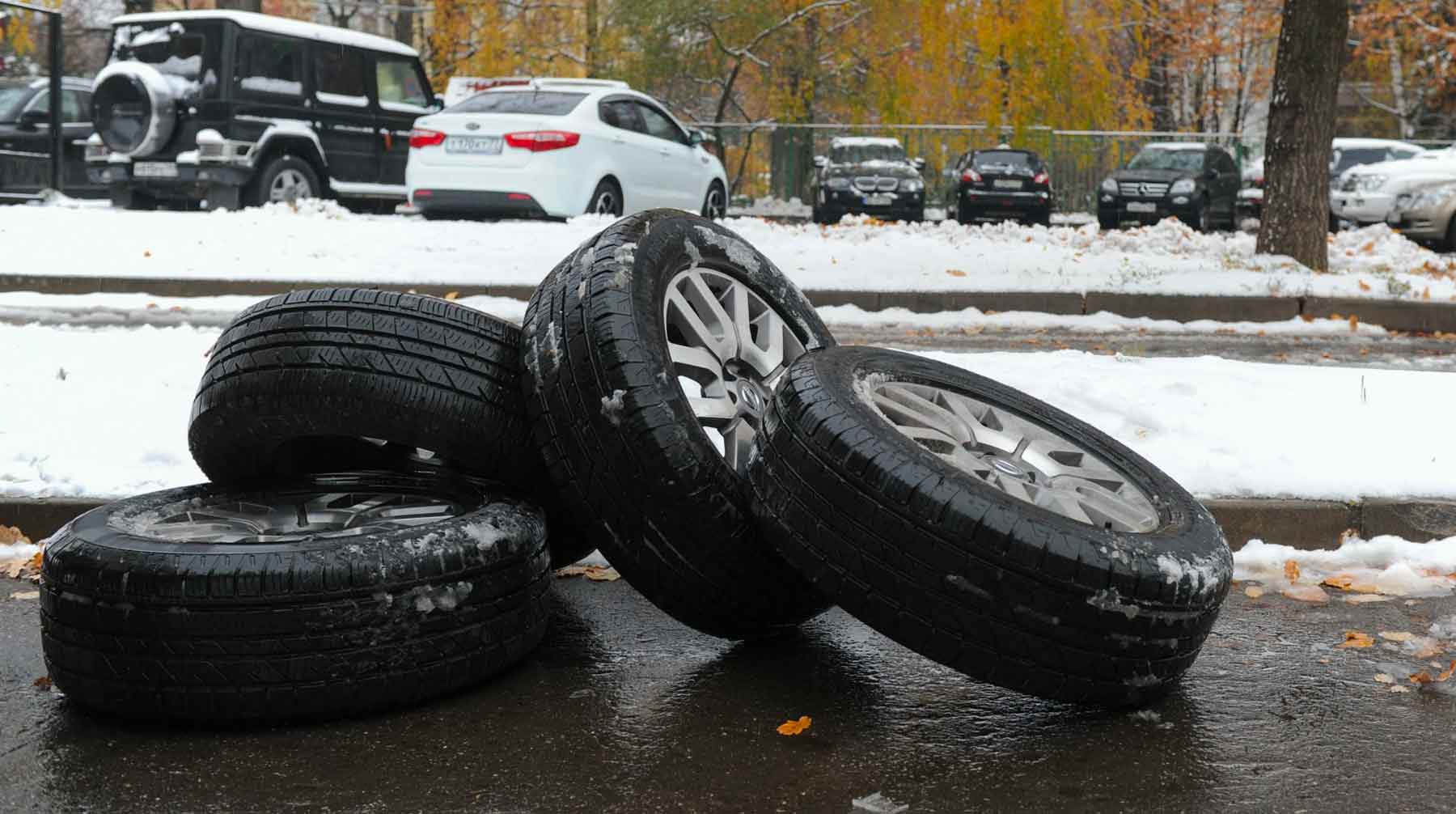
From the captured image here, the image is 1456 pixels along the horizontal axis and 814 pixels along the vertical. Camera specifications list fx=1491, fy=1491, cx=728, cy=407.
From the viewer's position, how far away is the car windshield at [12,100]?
744 inches

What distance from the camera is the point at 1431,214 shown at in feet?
65.1

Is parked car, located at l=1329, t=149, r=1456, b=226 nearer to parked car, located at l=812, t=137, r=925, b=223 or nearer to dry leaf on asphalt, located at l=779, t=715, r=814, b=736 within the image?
parked car, located at l=812, t=137, r=925, b=223

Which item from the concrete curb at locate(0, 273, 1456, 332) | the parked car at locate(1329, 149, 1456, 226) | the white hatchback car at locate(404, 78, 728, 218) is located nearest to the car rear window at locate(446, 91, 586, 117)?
the white hatchback car at locate(404, 78, 728, 218)

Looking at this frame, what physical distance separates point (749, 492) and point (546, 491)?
0.69m

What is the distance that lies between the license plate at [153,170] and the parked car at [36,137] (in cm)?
194

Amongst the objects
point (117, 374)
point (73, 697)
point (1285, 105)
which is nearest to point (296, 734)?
point (73, 697)

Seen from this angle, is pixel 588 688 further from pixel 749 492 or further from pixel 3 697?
pixel 3 697

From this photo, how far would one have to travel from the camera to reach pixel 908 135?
30.4 metres

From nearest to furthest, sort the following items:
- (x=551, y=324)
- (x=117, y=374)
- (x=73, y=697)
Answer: (x=73, y=697)
(x=551, y=324)
(x=117, y=374)

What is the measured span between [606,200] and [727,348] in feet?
37.4

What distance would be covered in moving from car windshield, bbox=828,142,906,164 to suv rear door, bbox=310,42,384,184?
9.87m

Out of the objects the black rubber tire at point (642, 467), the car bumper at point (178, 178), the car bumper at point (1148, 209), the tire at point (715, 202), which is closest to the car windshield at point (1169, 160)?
the car bumper at point (1148, 209)

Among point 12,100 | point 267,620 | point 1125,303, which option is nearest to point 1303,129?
point 1125,303

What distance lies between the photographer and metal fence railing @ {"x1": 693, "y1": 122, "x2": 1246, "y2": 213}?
29891 mm
